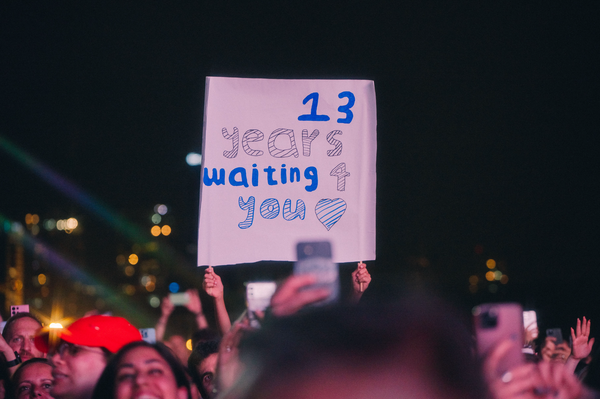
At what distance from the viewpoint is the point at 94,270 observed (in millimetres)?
41469

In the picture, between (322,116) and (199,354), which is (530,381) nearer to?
(322,116)

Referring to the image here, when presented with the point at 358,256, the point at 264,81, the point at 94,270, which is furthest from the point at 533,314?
the point at 94,270

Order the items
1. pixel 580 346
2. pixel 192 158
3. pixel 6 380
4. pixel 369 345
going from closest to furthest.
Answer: pixel 369 345
pixel 6 380
pixel 580 346
pixel 192 158

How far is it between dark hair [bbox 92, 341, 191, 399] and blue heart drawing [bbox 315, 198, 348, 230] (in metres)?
1.41

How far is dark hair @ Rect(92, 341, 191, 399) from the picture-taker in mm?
1830

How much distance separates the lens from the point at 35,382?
278cm

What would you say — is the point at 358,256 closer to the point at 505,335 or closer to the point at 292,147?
the point at 292,147

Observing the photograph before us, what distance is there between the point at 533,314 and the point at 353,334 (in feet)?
12.6

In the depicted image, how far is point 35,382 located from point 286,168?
180 centimetres

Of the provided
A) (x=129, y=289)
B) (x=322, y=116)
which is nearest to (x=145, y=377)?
(x=322, y=116)

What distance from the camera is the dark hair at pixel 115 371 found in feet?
6.00

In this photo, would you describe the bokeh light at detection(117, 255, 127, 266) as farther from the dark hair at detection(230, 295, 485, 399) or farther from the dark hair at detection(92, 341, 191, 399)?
the dark hair at detection(230, 295, 485, 399)

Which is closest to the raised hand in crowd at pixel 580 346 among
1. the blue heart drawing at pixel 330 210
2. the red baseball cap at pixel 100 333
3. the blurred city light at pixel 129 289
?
the blue heart drawing at pixel 330 210

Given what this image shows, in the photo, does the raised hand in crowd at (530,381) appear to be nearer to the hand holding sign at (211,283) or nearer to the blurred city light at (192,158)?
the hand holding sign at (211,283)
